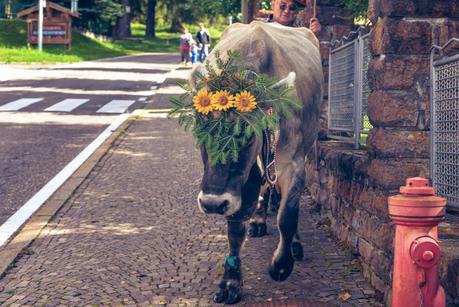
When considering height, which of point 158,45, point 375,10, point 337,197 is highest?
point 158,45

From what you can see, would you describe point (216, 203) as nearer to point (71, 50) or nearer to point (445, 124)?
point (445, 124)

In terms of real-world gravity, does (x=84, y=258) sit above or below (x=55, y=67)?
below

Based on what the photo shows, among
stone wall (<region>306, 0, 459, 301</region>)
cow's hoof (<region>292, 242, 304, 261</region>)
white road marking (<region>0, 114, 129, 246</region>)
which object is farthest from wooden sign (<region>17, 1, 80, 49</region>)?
stone wall (<region>306, 0, 459, 301</region>)

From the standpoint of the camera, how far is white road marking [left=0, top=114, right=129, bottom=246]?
27.1 feet

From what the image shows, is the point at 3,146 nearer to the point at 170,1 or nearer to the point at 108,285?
the point at 108,285

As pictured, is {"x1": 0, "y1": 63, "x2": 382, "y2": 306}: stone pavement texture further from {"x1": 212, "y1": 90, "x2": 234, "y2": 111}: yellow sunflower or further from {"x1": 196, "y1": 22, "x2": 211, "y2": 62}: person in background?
{"x1": 196, "y1": 22, "x2": 211, "y2": 62}: person in background

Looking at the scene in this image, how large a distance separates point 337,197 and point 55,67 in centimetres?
3116

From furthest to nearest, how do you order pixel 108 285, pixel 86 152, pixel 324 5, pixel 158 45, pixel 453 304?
pixel 158 45
pixel 86 152
pixel 324 5
pixel 108 285
pixel 453 304

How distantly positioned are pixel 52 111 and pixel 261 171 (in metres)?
14.5

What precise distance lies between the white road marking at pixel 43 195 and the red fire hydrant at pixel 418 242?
4.26m

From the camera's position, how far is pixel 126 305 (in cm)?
586

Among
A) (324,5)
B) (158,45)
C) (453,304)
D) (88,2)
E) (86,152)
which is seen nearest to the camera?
(453,304)

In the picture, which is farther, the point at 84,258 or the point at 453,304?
the point at 84,258

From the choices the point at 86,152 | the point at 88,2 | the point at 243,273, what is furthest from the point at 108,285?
the point at 88,2
